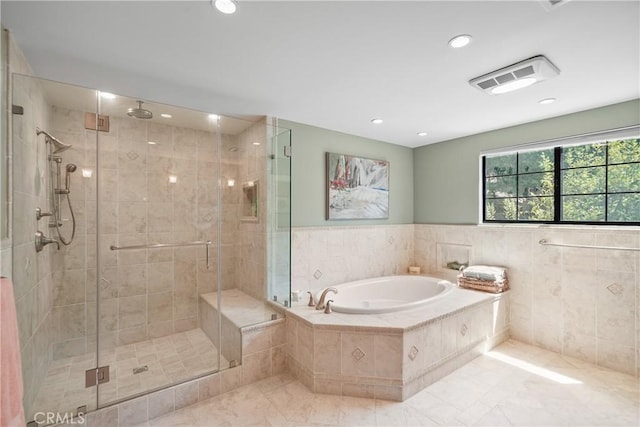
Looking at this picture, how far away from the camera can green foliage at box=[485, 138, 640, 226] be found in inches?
106

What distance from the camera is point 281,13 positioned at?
1.42 m

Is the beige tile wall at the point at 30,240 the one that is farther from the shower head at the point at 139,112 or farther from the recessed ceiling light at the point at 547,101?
the recessed ceiling light at the point at 547,101

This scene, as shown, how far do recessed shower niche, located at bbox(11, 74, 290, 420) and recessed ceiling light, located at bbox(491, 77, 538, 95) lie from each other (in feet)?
6.22

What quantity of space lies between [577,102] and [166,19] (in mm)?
3302

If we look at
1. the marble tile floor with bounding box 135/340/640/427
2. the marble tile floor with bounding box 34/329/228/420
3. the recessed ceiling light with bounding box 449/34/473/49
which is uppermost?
the recessed ceiling light with bounding box 449/34/473/49

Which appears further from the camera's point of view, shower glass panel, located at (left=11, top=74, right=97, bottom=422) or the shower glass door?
the shower glass door

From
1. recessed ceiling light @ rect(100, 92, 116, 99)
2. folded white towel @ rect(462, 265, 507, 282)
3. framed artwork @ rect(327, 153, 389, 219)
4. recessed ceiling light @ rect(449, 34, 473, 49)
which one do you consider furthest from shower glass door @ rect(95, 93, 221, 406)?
folded white towel @ rect(462, 265, 507, 282)

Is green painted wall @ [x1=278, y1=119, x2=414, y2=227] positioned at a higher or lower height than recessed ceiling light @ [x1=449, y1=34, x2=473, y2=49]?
lower

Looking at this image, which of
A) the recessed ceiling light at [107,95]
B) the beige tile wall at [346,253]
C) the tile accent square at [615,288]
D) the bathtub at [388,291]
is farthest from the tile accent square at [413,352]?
the recessed ceiling light at [107,95]

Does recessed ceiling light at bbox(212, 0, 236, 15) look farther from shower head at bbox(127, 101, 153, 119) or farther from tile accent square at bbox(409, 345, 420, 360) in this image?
tile accent square at bbox(409, 345, 420, 360)

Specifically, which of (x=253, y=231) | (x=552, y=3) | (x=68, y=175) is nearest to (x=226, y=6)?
(x=552, y=3)

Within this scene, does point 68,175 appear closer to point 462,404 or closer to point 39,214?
point 39,214

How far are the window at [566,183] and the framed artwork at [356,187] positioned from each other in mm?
1274

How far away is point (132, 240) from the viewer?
7.80 ft
